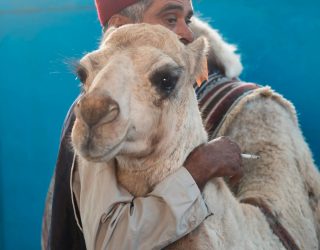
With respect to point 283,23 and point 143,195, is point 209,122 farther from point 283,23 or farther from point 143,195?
point 283,23

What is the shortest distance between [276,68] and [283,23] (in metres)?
0.23

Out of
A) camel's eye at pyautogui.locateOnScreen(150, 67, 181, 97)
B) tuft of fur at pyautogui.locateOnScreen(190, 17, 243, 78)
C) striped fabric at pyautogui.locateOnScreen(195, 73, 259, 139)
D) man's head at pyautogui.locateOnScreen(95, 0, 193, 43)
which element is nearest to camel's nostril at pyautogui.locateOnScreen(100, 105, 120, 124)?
camel's eye at pyautogui.locateOnScreen(150, 67, 181, 97)

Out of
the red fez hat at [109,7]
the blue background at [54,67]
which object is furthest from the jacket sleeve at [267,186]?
the blue background at [54,67]

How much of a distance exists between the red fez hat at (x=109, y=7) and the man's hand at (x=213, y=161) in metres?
0.62

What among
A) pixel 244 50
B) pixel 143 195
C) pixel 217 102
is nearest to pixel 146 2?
pixel 217 102

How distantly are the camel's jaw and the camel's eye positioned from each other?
132 millimetres

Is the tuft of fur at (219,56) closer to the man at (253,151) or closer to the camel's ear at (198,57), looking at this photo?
the man at (253,151)

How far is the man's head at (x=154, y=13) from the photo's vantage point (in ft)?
5.14

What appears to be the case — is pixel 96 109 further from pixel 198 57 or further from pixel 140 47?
pixel 198 57

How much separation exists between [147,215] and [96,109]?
0.91 feet

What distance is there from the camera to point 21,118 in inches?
108

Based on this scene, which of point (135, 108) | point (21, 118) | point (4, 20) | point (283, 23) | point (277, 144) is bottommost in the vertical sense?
point (135, 108)

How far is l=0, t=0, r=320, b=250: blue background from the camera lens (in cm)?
245

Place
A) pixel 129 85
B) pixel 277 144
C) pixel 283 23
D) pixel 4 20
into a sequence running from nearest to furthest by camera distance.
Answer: pixel 129 85
pixel 277 144
pixel 283 23
pixel 4 20
